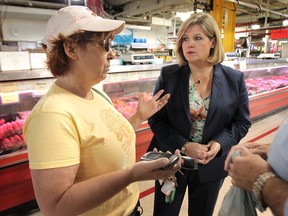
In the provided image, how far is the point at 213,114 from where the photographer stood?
1.72 metres

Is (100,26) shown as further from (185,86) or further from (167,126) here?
(167,126)

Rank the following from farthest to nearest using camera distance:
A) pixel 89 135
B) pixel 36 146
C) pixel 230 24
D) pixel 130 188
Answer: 1. pixel 230 24
2. pixel 130 188
3. pixel 89 135
4. pixel 36 146

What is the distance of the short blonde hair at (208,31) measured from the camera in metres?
1.78

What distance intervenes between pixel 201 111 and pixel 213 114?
96 millimetres

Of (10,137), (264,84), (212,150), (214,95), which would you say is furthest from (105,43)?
(264,84)

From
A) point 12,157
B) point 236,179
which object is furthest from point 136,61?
point 236,179

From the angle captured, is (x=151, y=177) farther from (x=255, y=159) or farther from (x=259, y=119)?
(x=259, y=119)

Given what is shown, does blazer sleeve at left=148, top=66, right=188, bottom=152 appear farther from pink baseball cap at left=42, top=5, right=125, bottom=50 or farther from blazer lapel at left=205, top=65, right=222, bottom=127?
pink baseball cap at left=42, top=5, right=125, bottom=50

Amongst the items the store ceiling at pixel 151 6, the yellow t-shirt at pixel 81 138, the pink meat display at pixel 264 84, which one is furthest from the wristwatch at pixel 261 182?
the pink meat display at pixel 264 84

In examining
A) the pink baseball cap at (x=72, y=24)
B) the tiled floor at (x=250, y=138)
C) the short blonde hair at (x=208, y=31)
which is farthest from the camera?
the tiled floor at (x=250, y=138)

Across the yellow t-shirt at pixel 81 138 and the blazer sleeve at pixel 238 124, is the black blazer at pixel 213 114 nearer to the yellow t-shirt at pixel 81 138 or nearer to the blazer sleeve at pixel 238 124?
the blazer sleeve at pixel 238 124

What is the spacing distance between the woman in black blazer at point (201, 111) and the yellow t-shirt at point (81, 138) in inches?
25.2

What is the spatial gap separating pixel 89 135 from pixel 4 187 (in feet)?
6.65

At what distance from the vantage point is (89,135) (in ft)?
3.19
